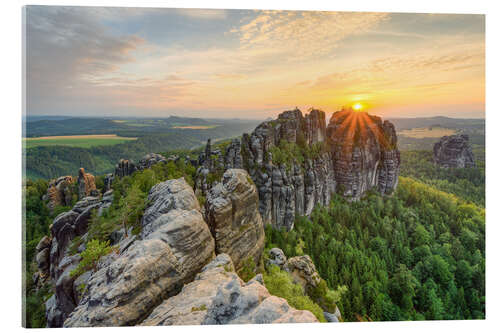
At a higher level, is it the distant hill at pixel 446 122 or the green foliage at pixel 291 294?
the distant hill at pixel 446 122

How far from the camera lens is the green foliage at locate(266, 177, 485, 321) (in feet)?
32.7

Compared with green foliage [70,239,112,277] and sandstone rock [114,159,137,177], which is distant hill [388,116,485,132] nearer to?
green foliage [70,239,112,277]

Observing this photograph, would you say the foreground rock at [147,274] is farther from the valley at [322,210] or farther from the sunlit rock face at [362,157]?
the sunlit rock face at [362,157]

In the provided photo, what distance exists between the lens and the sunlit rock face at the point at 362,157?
23500 mm

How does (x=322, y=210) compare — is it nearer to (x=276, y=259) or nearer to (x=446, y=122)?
(x=276, y=259)

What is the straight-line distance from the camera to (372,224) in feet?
59.2

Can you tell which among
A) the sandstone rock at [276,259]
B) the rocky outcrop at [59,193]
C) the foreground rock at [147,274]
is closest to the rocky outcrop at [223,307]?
the foreground rock at [147,274]

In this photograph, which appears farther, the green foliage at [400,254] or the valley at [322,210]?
the green foliage at [400,254]

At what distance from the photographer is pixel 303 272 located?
937 centimetres

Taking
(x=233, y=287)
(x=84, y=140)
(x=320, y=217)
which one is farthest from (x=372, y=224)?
(x=84, y=140)

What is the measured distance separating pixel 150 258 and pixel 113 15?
732 cm

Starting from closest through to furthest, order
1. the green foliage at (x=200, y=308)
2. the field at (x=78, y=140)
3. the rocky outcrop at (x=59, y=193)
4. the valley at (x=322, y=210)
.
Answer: the green foliage at (x=200, y=308) < the field at (x=78, y=140) < the valley at (x=322, y=210) < the rocky outcrop at (x=59, y=193)

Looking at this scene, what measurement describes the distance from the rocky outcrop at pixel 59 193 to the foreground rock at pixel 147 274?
1224cm

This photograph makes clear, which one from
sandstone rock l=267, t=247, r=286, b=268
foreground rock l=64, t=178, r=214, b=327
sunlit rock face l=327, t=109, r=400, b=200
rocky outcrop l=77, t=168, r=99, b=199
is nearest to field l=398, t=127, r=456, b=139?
sandstone rock l=267, t=247, r=286, b=268
